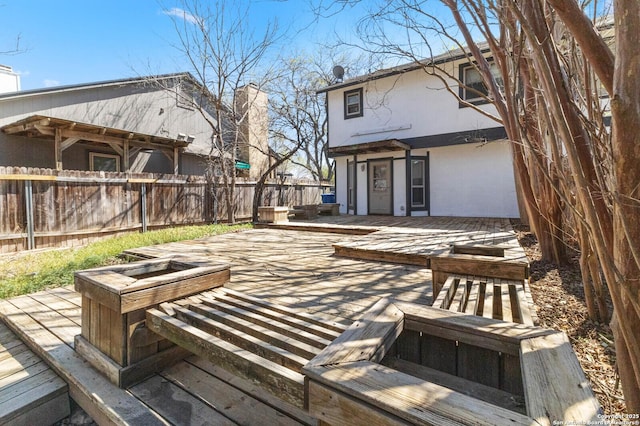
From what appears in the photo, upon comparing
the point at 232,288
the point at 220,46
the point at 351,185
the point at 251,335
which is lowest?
the point at 232,288

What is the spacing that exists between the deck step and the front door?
977cm

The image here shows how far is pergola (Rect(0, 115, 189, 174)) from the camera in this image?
7.43 meters

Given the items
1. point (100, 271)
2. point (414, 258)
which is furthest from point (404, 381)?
point (414, 258)

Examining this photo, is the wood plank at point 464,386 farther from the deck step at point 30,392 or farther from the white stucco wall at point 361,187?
the white stucco wall at point 361,187

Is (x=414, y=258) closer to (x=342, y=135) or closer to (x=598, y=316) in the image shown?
(x=598, y=316)

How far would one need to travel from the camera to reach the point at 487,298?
2.05 meters

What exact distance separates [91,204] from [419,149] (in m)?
9.30

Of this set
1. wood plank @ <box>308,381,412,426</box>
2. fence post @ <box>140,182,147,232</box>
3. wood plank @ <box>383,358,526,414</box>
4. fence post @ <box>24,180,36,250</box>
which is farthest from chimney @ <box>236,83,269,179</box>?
wood plank @ <box>308,381,412,426</box>

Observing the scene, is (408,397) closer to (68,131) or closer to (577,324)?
(577,324)

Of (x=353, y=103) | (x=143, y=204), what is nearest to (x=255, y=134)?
(x=353, y=103)

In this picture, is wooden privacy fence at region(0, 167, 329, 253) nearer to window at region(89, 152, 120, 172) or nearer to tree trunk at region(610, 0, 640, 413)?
window at region(89, 152, 120, 172)

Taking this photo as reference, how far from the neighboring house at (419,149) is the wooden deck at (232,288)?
504 cm

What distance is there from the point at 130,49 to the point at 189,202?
5298 mm

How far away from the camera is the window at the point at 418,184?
10.5 m
